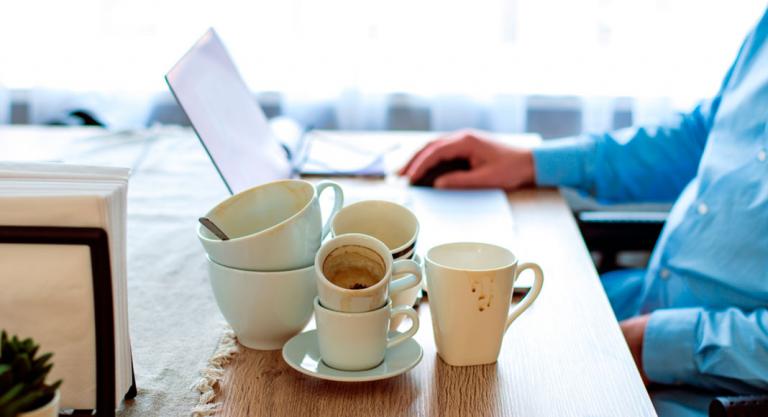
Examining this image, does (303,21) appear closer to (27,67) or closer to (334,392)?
(27,67)

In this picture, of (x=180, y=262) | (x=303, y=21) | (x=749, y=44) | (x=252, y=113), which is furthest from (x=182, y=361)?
(x=303, y=21)

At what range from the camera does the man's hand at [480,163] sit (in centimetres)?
132

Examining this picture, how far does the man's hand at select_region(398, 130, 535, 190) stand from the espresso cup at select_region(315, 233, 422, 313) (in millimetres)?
579

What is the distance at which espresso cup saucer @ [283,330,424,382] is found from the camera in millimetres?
704

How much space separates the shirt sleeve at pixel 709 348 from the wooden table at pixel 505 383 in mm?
216

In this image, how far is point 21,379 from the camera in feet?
1.57

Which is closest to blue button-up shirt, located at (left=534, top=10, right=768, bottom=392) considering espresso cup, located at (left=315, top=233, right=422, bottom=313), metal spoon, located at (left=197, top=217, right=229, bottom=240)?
espresso cup, located at (left=315, top=233, right=422, bottom=313)

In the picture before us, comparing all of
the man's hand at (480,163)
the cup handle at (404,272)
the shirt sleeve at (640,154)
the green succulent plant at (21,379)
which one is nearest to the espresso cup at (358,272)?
the cup handle at (404,272)

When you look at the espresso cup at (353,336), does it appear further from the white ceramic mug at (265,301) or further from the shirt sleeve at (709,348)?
the shirt sleeve at (709,348)

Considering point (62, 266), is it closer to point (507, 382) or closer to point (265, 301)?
point (265, 301)

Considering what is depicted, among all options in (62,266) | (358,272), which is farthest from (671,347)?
(62,266)

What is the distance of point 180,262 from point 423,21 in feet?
3.26

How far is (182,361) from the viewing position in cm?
77

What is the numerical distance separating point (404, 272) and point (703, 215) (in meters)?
0.65
